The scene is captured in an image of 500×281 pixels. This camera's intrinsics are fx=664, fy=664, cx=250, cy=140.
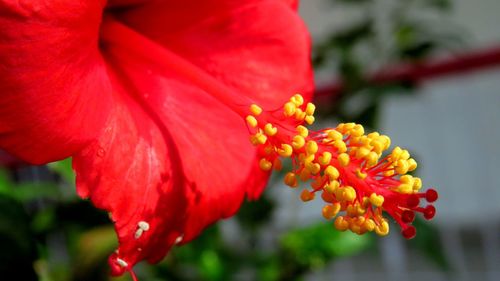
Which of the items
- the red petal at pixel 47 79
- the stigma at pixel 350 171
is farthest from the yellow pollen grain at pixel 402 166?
the red petal at pixel 47 79

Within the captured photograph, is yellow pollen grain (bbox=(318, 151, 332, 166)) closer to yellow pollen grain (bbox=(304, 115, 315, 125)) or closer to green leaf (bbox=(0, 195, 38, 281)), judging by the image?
yellow pollen grain (bbox=(304, 115, 315, 125))

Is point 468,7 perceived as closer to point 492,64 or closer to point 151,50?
point 492,64

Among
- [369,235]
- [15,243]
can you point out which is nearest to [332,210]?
[15,243]

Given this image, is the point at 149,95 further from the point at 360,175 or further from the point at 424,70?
the point at 424,70

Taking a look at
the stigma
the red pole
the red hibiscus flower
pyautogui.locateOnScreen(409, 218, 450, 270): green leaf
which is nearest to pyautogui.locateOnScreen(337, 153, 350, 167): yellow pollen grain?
the stigma

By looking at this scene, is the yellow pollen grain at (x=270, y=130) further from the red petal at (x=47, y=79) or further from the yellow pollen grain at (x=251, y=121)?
the red petal at (x=47, y=79)

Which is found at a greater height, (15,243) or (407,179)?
(407,179)
